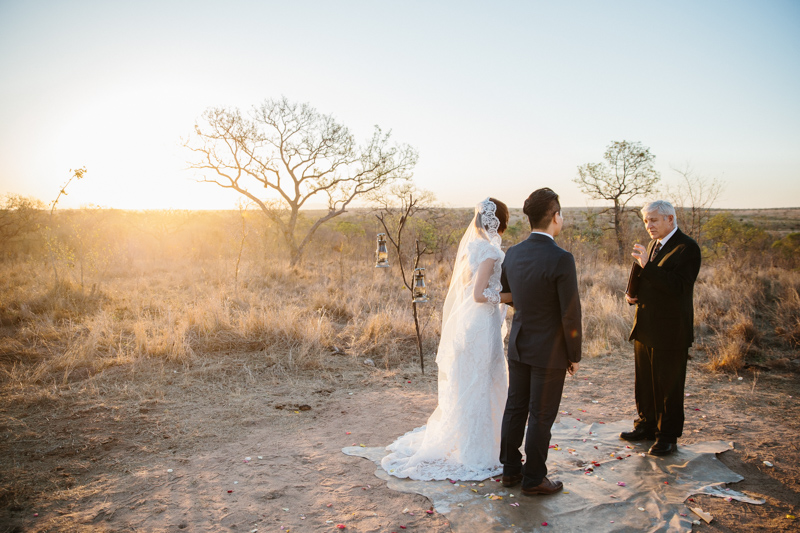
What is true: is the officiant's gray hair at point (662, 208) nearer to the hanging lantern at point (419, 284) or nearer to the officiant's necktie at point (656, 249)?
the officiant's necktie at point (656, 249)

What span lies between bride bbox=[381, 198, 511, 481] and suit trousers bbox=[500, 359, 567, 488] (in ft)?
0.81

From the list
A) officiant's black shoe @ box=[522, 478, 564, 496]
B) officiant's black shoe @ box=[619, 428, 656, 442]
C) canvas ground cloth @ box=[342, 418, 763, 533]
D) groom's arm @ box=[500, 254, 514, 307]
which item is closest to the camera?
canvas ground cloth @ box=[342, 418, 763, 533]

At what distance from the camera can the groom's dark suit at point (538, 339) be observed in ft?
8.99

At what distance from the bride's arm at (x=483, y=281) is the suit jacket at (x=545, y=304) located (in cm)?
25

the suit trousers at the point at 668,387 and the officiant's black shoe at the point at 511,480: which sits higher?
the suit trousers at the point at 668,387

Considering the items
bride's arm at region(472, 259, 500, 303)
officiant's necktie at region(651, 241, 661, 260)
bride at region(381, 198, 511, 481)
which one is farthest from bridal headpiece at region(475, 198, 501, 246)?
officiant's necktie at region(651, 241, 661, 260)

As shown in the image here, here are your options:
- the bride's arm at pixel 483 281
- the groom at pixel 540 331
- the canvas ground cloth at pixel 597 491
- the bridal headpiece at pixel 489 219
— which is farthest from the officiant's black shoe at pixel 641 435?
the bridal headpiece at pixel 489 219

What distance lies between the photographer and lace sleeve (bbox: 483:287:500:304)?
3197 millimetres

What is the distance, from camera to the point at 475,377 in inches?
132

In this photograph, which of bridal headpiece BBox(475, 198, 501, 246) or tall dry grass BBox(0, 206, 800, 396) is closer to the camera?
bridal headpiece BBox(475, 198, 501, 246)

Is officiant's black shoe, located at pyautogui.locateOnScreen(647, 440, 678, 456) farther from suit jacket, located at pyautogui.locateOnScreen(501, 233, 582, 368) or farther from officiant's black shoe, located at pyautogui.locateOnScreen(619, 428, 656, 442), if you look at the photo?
suit jacket, located at pyautogui.locateOnScreen(501, 233, 582, 368)

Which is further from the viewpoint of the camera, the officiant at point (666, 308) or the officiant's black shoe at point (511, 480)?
the officiant at point (666, 308)

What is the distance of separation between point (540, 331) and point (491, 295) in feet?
1.57

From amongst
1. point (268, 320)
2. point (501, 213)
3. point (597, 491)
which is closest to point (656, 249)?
point (501, 213)
